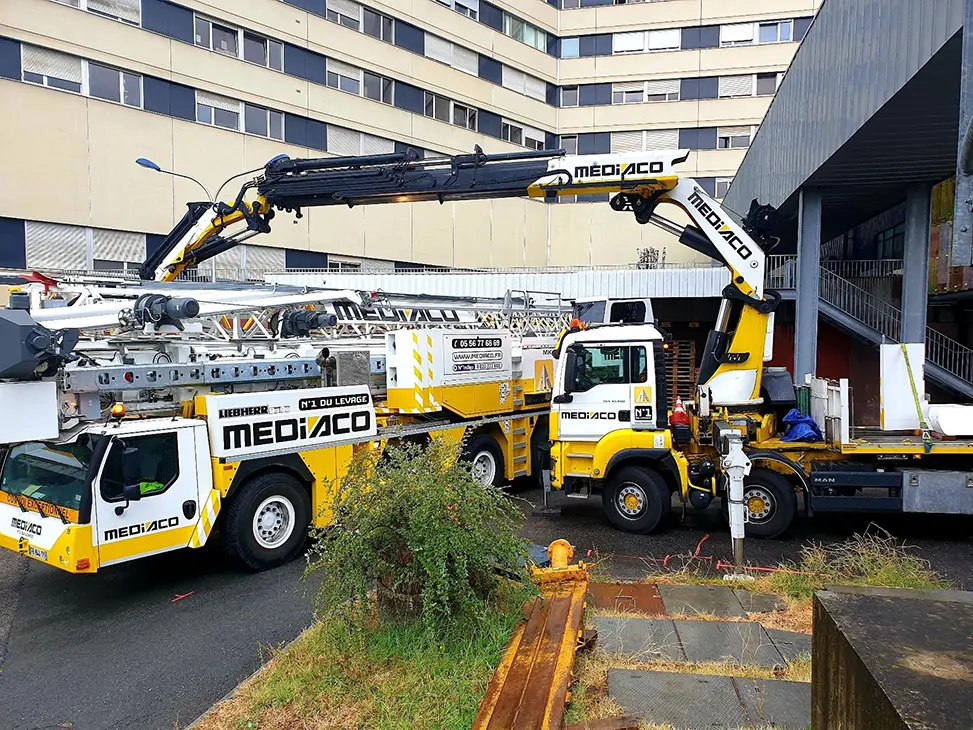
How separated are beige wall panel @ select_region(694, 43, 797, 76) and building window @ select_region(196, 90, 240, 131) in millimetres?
21843

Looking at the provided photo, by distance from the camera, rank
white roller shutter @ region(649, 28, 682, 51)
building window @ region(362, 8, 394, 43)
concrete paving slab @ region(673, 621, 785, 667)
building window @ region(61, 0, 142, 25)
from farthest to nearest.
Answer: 1. white roller shutter @ region(649, 28, 682, 51)
2. building window @ region(362, 8, 394, 43)
3. building window @ region(61, 0, 142, 25)
4. concrete paving slab @ region(673, 621, 785, 667)

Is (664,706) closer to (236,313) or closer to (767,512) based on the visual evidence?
(767,512)

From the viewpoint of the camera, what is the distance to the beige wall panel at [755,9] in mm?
31578

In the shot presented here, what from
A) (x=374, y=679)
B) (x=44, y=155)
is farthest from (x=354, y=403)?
(x=44, y=155)

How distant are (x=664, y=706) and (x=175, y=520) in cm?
506

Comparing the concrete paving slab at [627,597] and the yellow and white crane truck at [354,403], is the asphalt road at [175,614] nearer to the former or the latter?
the yellow and white crane truck at [354,403]

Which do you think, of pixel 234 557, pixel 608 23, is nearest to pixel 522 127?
pixel 608 23

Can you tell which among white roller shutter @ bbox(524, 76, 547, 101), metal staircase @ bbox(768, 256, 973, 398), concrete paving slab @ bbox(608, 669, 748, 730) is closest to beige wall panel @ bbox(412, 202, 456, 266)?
white roller shutter @ bbox(524, 76, 547, 101)

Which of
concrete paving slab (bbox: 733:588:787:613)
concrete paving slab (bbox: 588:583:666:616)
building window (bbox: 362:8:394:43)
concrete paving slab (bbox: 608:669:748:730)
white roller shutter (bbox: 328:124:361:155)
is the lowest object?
concrete paving slab (bbox: 588:583:666:616)

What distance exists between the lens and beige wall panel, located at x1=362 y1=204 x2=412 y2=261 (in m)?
27.2

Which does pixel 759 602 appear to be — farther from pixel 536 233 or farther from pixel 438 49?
pixel 438 49

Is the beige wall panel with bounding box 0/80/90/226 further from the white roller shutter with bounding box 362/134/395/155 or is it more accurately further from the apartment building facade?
the white roller shutter with bounding box 362/134/395/155

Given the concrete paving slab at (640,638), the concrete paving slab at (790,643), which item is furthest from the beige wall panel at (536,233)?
the concrete paving slab at (790,643)

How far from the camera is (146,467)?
263 inches
